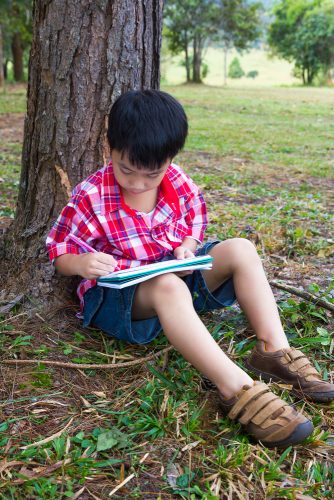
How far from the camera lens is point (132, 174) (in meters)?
1.90

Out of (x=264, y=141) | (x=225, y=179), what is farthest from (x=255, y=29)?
(x=225, y=179)

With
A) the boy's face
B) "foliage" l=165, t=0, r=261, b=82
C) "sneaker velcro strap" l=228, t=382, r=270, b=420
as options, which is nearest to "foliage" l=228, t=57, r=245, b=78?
"foliage" l=165, t=0, r=261, b=82

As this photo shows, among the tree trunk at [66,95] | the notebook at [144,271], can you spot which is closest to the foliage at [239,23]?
the tree trunk at [66,95]

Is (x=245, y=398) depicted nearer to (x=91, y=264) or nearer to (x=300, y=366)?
(x=300, y=366)

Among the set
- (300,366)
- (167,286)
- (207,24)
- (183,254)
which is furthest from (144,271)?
(207,24)

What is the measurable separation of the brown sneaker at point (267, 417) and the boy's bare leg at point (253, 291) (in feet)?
0.98

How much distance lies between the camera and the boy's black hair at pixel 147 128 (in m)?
1.79

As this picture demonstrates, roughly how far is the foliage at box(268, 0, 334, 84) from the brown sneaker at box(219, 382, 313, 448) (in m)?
36.7

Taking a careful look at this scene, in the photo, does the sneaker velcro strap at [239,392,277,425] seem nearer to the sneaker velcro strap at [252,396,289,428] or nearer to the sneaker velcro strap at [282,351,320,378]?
the sneaker velcro strap at [252,396,289,428]

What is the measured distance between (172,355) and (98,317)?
1.12ft

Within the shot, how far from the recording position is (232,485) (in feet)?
4.88

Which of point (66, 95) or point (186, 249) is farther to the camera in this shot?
point (66, 95)

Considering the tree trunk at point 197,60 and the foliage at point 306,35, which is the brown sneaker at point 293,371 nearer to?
the tree trunk at point 197,60

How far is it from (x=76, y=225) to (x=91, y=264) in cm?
23
